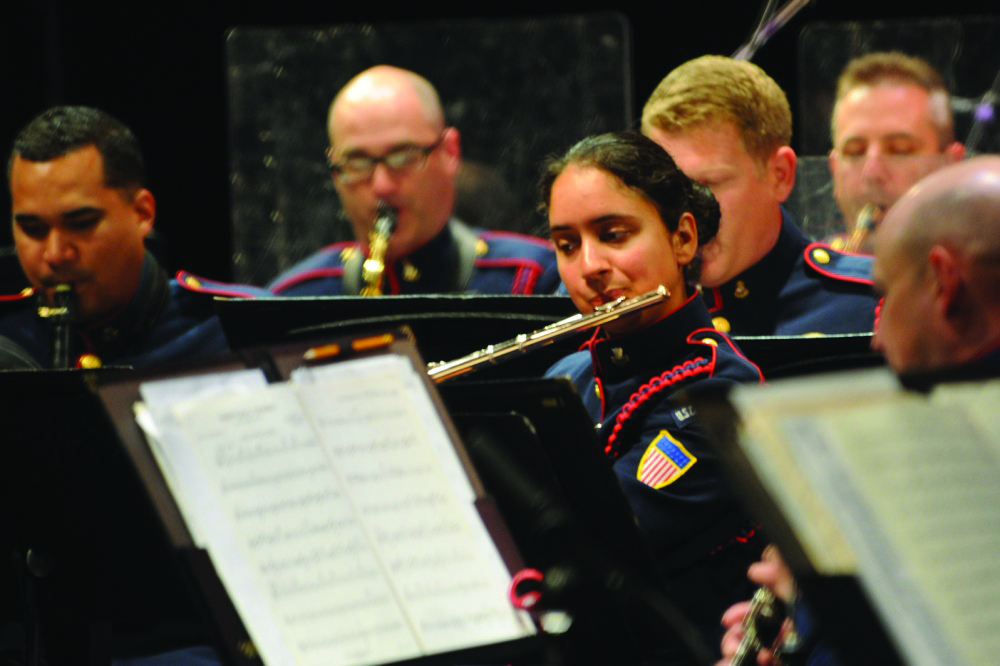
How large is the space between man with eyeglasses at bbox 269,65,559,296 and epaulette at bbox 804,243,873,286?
74 centimetres

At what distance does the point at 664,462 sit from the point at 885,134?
5.20ft

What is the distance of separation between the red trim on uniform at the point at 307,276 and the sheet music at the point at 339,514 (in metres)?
1.96

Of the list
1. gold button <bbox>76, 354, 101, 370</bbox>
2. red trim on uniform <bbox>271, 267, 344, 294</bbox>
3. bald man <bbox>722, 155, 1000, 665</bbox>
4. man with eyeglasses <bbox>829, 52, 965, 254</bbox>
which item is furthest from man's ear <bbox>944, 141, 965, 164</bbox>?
gold button <bbox>76, 354, 101, 370</bbox>

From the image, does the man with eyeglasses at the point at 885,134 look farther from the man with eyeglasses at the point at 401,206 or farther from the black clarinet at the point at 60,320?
the black clarinet at the point at 60,320

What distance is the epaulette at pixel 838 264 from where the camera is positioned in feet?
9.39

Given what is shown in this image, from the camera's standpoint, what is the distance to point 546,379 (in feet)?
5.18

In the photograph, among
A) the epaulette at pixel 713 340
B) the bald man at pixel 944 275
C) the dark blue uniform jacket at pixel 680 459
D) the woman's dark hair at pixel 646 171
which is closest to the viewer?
the bald man at pixel 944 275

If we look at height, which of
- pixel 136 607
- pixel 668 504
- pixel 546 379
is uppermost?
pixel 546 379

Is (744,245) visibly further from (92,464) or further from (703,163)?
(92,464)

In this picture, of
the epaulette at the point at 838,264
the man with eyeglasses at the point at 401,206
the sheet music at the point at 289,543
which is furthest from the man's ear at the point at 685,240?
the man with eyeglasses at the point at 401,206

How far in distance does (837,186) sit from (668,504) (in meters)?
1.52

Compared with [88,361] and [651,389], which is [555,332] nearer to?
[651,389]

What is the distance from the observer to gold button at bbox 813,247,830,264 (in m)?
2.90

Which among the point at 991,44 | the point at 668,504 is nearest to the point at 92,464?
the point at 668,504
